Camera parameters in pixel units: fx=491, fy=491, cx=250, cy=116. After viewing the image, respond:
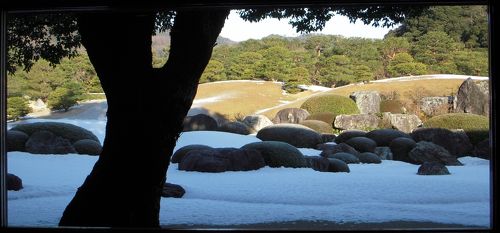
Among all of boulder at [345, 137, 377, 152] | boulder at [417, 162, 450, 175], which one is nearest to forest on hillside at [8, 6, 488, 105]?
boulder at [345, 137, 377, 152]

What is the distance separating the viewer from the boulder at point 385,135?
360 inches

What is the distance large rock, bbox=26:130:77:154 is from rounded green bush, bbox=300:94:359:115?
442 centimetres

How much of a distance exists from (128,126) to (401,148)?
6.57 meters

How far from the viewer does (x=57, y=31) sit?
513 cm

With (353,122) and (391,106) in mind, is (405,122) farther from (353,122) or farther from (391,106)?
(353,122)

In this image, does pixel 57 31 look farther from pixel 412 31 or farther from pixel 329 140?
pixel 412 31

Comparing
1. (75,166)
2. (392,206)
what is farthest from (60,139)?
(392,206)

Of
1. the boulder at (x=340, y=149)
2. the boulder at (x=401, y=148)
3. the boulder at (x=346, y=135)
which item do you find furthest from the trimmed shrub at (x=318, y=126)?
the boulder at (x=401, y=148)

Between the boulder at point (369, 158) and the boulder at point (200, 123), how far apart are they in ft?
9.03

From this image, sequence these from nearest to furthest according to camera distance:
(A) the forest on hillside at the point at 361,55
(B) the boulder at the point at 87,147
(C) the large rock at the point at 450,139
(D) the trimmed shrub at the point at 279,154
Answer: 1. (D) the trimmed shrub at the point at 279,154
2. (B) the boulder at the point at 87,147
3. (C) the large rock at the point at 450,139
4. (A) the forest on hillside at the point at 361,55

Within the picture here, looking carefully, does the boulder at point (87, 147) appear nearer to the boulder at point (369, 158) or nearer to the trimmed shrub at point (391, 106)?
the boulder at point (369, 158)

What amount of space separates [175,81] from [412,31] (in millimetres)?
6934

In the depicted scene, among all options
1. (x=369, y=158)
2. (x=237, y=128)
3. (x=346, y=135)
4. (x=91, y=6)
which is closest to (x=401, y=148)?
(x=369, y=158)

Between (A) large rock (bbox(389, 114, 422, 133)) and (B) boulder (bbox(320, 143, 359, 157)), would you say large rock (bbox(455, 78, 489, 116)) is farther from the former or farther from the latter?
(B) boulder (bbox(320, 143, 359, 157))
